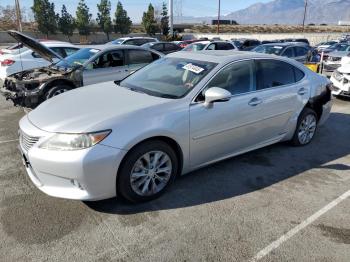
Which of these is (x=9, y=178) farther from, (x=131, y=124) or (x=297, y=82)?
(x=297, y=82)

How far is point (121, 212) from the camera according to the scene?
3492 mm

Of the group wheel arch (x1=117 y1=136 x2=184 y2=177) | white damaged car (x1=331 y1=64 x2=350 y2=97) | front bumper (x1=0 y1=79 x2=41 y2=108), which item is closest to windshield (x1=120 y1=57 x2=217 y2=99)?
wheel arch (x1=117 y1=136 x2=184 y2=177)

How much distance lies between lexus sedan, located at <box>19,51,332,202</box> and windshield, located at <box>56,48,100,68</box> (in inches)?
140

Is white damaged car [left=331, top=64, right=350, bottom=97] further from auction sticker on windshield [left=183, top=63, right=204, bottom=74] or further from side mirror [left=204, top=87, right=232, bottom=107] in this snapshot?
side mirror [left=204, top=87, right=232, bottom=107]

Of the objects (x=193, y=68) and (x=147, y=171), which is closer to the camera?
(x=147, y=171)

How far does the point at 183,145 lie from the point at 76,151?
1187 millimetres

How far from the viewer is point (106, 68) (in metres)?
7.93

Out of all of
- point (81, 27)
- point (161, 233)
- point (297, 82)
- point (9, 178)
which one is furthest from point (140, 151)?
point (81, 27)

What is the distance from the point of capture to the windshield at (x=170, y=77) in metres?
3.98

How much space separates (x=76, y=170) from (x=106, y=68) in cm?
520

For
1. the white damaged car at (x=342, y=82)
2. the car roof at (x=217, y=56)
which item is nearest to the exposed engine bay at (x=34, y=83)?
the car roof at (x=217, y=56)

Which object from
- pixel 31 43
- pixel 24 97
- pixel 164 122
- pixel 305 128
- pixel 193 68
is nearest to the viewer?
pixel 164 122

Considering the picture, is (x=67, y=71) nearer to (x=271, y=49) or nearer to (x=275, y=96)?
(x=275, y=96)

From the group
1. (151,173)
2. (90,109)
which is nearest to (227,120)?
(151,173)
